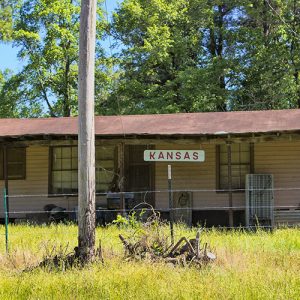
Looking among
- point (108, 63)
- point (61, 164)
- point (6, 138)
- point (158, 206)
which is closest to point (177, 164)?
point (158, 206)

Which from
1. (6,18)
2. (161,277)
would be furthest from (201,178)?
(6,18)

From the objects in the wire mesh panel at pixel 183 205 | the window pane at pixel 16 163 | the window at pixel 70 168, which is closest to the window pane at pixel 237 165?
the wire mesh panel at pixel 183 205

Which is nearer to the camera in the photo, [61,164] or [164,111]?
[61,164]

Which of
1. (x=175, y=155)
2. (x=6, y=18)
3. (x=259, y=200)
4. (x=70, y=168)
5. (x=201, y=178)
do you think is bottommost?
(x=259, y=200)

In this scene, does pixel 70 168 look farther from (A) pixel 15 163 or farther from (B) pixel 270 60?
(B) pixel 270 60

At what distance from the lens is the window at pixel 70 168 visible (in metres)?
16.1

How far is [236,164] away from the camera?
15562mm

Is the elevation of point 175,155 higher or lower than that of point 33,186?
higher

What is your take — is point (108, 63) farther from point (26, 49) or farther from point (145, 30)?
point (26, 49)

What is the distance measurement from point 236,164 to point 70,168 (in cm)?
516

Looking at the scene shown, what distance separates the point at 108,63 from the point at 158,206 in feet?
46.2

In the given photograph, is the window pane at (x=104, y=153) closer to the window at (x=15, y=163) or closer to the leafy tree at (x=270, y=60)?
the window at (x=15, y=163)

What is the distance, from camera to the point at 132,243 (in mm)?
8336

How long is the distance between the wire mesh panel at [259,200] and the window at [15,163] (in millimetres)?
7047
